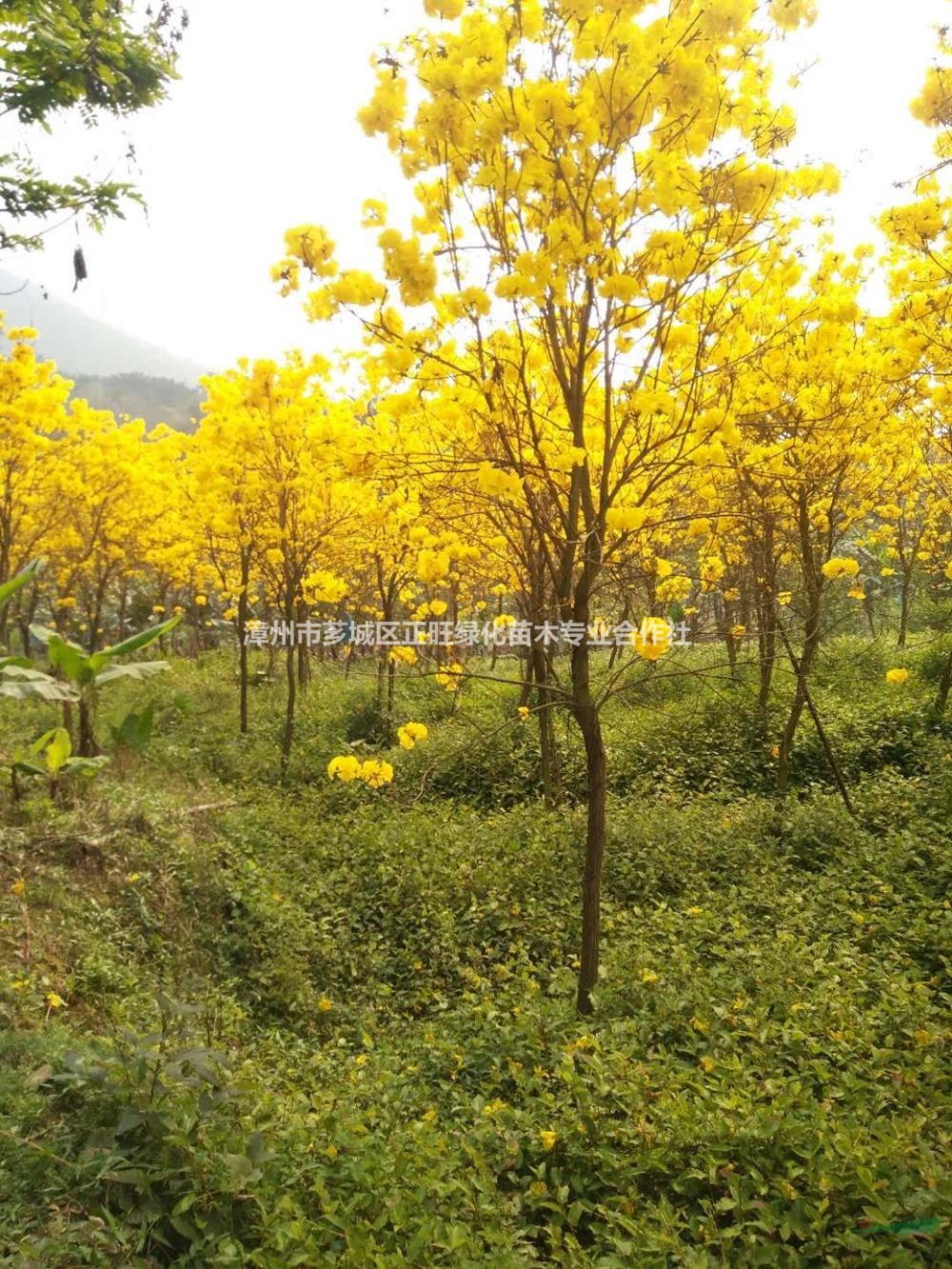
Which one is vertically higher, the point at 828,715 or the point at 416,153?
the point at 416,153

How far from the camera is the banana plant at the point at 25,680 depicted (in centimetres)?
106

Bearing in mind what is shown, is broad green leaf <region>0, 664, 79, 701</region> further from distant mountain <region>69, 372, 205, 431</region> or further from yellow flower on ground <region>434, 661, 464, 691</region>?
distant mountain <region>69, 372, 205, 431</region>

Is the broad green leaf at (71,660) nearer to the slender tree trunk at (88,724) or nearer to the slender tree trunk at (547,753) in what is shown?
the slender tree trunk at (88,724)

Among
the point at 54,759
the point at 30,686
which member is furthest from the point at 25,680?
the point at 54,759

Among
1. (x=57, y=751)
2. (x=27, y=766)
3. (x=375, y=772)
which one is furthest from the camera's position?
(x=375, y=772)

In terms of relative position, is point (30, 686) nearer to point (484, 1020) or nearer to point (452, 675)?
point (452, 675)

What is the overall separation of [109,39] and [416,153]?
1.66 metres

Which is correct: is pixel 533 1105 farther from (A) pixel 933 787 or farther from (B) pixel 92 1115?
(A) pixel 933 787

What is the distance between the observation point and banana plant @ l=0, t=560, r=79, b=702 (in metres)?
1.06

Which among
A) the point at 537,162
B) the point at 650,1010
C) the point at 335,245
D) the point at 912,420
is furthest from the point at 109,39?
the point at 912,420

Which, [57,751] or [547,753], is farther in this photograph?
[547,753]

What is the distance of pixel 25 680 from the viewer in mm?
1168

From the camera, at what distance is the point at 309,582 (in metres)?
8.41

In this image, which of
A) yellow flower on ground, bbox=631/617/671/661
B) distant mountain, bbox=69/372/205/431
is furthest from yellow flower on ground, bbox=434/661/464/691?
distant mountain, bbox=69/372/205/431
